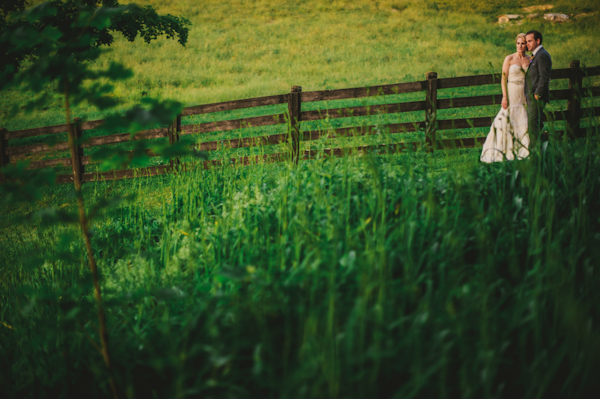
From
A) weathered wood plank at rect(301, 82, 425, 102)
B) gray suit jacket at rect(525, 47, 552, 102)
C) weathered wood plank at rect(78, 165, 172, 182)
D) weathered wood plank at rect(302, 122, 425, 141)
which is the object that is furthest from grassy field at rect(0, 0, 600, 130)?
gray suit jacket at rect(525, 47, 552, 102)

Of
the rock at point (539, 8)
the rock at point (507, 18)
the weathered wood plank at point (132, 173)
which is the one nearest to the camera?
the weathered wood plank at point (132, 173)

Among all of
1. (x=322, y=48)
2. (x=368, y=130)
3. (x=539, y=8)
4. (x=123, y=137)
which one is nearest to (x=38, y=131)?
(x=123, y=137)

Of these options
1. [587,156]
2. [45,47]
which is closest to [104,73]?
[45,47]

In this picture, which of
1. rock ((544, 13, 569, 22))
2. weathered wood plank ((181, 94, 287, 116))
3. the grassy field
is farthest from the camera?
rock ((544, 13, 569, 22))

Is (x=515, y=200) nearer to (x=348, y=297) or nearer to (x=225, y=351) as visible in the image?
(x=348, y=297)

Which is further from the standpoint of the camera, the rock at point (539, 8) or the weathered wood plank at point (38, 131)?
the rock at point (539, 8)

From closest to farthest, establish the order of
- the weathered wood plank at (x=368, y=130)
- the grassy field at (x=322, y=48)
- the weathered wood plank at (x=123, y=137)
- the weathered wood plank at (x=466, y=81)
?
the weathered wood plank at (x=368, y=130) → the weathered wood plank at (x=466, y=81) → the weathered wood plank at (x=123, y=137) → the grassy field at (x=322, y=48)

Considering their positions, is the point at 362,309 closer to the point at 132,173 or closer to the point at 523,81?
the point at 523,81

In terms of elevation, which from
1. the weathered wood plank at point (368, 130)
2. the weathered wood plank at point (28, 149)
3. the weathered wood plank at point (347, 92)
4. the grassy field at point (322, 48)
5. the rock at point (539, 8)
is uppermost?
the rock at point (539, 8)

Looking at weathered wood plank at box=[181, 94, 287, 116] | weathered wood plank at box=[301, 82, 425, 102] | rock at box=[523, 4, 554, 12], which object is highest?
rock at box=[523, 4, 554, 12]

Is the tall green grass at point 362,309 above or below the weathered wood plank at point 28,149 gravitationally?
below

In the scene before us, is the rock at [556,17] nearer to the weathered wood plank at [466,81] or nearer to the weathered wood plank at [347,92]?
the weathered wood plank at [466,81]

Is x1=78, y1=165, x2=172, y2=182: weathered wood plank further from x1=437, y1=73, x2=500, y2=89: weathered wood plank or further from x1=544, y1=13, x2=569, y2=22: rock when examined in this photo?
x1=544, y1=13, x2=569, y2=22: rock

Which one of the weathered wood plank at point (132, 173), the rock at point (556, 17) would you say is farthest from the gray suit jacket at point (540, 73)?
the rock at point (556, 17)
